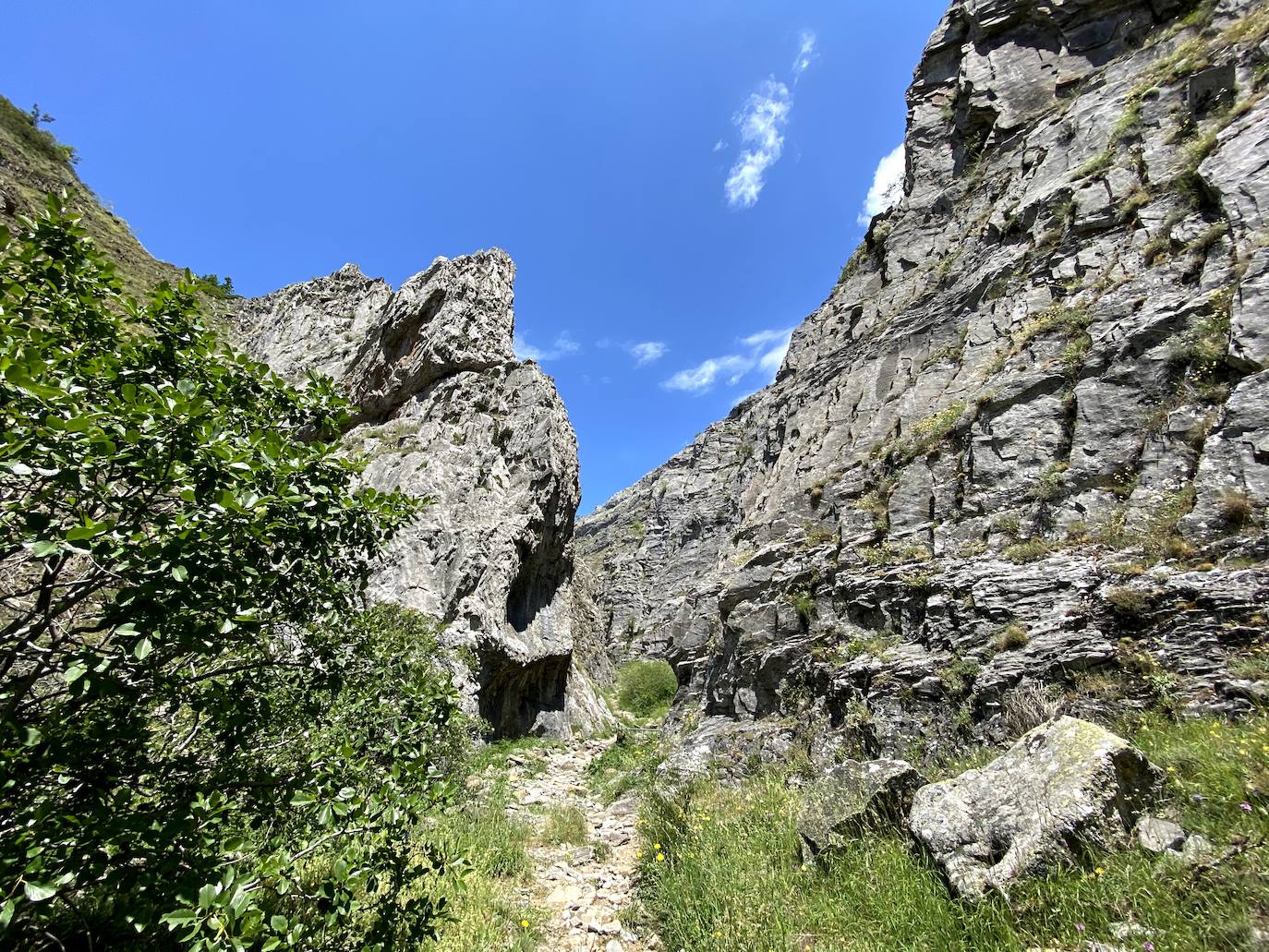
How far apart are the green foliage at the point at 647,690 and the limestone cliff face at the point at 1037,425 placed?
60.0 ft

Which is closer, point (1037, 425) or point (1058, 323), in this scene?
point (1037, 425)

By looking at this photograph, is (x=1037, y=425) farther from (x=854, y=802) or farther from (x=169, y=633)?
(x=169, y=633)

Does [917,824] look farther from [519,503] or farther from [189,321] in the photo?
[519,503]

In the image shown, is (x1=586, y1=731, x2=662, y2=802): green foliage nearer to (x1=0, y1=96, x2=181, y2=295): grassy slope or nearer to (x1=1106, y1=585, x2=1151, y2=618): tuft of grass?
(x1=1106, y1=585, x2=1151, y2=618): tuft of grass

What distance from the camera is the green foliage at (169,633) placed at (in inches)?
114

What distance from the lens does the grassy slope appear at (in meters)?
27.3

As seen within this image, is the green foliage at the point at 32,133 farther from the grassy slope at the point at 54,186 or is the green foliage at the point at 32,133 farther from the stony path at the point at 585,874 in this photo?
the stony path at the point at 585,874

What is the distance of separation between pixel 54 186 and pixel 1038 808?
167 ft

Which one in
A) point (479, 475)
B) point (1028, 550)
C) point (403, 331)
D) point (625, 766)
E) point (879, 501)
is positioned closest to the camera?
point (1028, 550)

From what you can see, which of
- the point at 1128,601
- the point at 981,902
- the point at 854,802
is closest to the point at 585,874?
the point at 854,802

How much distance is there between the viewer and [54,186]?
3216 cm

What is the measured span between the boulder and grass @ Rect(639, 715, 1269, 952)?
24 centimetres

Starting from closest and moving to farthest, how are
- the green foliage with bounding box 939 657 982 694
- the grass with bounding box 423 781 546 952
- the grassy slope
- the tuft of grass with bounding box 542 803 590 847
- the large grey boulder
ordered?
the large grey boulder < the grass with bounding box 423 781 546 952 < the green foliage with bounding box 939 657 982 694 < the tuft of grass with bounding box 542 803 590 847 < the grassy slope

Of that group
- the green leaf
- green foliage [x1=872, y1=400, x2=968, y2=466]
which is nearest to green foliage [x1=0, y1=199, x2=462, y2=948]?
the green leaf
